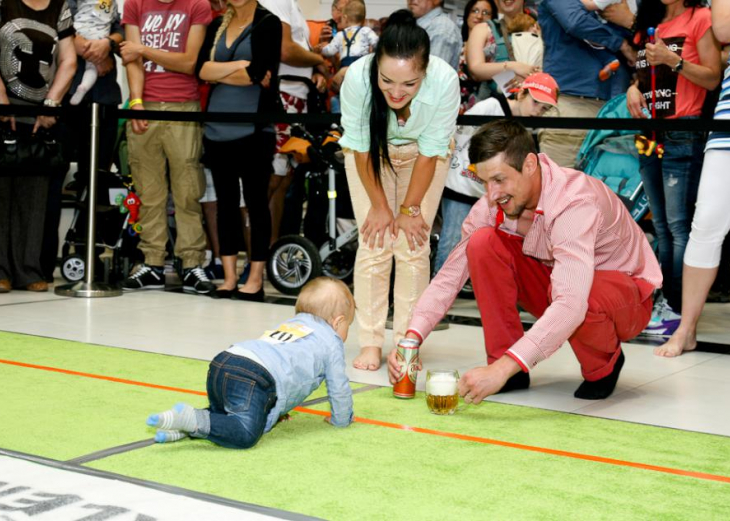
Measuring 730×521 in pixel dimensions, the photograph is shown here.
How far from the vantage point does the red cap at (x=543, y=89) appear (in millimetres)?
4859

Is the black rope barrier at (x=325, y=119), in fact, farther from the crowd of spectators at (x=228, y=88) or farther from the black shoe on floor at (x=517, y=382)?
the black shoe on floor at (x=517, y=382)

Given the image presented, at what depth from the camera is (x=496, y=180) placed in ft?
9.83

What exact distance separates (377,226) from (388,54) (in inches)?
25.6

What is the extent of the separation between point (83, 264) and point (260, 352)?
12.0 ft

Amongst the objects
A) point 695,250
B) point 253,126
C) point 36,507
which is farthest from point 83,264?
point 36,507

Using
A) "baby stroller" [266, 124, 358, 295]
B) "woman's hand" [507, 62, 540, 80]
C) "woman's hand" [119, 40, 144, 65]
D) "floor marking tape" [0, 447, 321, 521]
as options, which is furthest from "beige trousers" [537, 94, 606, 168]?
"floor marking tape" [0, 447, 321, 521]

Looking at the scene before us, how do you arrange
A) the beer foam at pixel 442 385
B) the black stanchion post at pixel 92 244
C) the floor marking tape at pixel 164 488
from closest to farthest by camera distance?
the floor marking tape at pixel 164 488, the beer foam at pixel 442 385, the black stanchion post at pixel 92 244

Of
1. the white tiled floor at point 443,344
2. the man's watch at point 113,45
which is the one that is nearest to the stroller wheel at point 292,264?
the white tiled floor at point 443,344

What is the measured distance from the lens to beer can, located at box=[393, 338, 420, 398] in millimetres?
3150

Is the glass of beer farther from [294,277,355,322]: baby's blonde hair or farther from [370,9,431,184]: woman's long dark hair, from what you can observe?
[370,9,431,184]: woman's long dark hair

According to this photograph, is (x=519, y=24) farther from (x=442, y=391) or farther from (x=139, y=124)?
(x=442, y=391)

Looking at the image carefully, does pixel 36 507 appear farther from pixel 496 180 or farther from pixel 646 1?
pixel 646 1

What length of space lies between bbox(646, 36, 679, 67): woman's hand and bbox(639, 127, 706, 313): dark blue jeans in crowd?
35 cm

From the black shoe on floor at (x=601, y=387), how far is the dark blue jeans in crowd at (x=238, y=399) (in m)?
1.25
